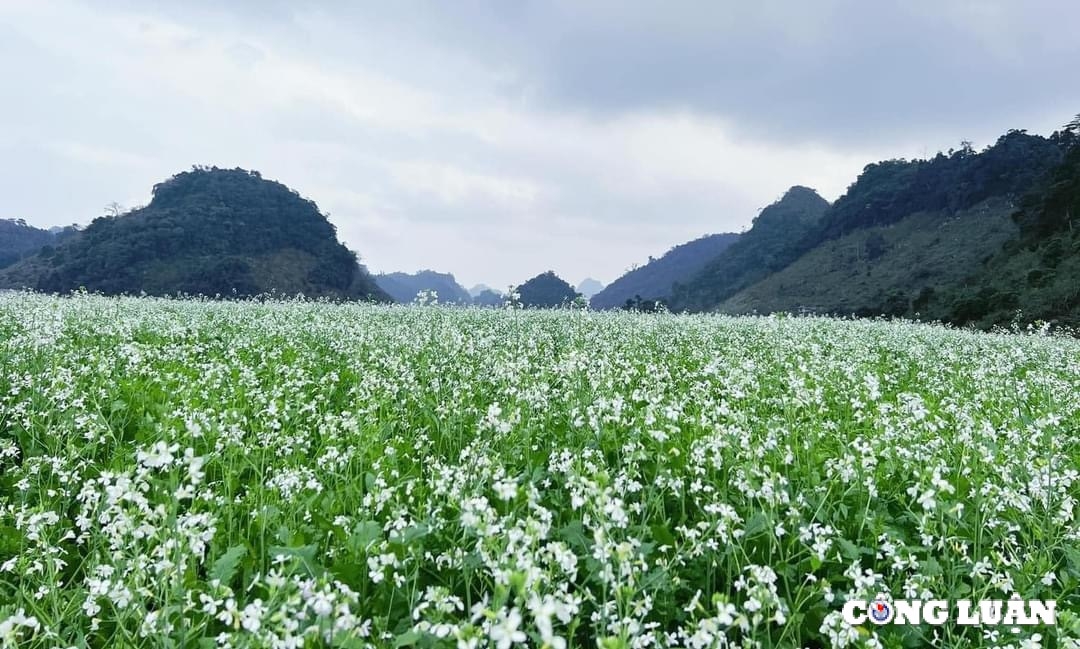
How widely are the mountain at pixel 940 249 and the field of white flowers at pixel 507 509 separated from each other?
48.2 meters

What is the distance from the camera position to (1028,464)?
13.3 ft

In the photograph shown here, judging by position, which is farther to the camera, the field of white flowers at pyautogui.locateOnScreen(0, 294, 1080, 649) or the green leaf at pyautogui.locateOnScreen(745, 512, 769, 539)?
the green leaf at pyautogui.locateOnScreen(745, 512, 769, 539)

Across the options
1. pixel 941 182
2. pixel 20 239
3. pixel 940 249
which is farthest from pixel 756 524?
pixel 20 239

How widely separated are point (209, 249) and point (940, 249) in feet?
370

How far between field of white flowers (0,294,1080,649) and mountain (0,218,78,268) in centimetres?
13158

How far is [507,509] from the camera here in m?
3.74

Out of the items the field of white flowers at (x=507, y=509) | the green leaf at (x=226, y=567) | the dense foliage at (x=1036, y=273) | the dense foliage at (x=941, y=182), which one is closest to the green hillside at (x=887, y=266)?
the dense foliage at (x=941, y=182)

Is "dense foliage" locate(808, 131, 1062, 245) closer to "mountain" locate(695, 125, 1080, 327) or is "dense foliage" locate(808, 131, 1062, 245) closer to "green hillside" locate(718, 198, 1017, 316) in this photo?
"mountain" locate(695, 125, 1080, 327)

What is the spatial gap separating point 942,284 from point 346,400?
80.8 metres

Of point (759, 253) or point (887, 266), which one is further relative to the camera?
point (759, 253)

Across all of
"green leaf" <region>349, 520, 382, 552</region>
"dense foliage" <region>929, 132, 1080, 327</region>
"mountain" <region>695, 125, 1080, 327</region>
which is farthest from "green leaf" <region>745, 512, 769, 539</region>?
"mountain" <region>695, 125, 1080, 327</region>

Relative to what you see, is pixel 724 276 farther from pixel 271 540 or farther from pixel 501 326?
pixel 271 540

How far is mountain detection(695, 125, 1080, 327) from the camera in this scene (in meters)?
51.2

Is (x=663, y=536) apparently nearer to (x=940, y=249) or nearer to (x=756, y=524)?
(x=756, y=524)
